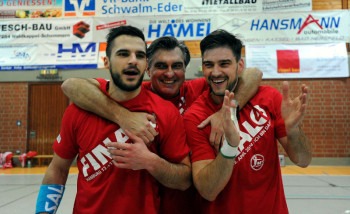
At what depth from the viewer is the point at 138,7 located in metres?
7.02

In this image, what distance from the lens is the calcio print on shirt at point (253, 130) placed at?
188 cm

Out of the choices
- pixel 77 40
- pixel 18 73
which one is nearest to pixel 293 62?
pixel 77 40

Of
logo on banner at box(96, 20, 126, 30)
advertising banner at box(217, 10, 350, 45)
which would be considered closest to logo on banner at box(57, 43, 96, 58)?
logo on banner at box(96, 20, 126, 30)

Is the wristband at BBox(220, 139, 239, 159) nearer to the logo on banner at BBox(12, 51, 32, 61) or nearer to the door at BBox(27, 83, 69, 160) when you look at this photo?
the logo on banner at BBox(12, 51, 32, 61)

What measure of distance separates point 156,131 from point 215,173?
48 centimetres

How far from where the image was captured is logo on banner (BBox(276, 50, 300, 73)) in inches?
310

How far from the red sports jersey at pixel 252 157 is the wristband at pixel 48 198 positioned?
1.06 metres

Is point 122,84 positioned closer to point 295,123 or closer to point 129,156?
point 129,156

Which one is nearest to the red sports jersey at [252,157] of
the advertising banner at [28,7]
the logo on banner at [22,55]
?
the advertising banner at [28,7]

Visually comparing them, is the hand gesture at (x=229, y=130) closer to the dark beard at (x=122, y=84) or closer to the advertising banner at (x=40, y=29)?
the dark beard at (x=122, y=84)

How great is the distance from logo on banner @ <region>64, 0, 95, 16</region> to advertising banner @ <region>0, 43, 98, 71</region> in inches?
38.6

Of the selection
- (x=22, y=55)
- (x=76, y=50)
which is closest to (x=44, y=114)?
(x=22, y=55)

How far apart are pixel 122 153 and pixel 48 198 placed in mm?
753

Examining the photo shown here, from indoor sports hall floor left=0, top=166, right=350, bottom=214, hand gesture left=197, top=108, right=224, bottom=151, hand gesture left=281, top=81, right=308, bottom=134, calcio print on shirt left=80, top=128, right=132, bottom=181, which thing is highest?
hand gesture left=281, top=81, right=308, bottom=134
